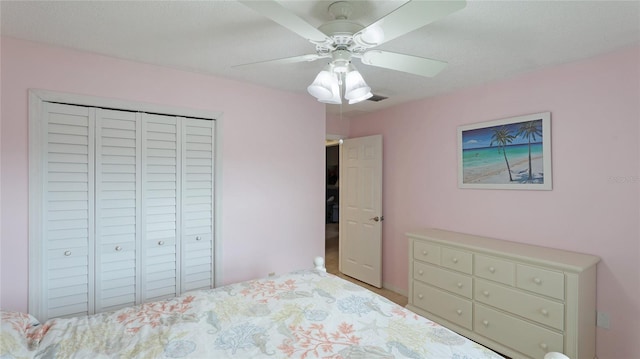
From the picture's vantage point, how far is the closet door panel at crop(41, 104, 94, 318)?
2062mm

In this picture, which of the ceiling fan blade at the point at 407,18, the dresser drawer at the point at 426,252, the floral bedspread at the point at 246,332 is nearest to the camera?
the ceiling fan blade at the point at 407,18

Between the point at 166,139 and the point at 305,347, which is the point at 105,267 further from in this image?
the point at 305,347

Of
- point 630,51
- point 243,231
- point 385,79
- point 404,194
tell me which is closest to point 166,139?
point 243,231

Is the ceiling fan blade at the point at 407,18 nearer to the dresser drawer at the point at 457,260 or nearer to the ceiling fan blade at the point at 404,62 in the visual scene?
the ceiling fan blade at the point at 404,62

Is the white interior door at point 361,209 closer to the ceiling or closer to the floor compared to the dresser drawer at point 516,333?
closer to the ceiling

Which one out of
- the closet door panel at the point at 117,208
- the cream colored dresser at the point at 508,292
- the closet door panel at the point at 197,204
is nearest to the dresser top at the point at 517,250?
the cream colored dresser at the point at 508,292

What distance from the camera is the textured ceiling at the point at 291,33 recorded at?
157 centimetres

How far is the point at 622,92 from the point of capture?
6.75 feet

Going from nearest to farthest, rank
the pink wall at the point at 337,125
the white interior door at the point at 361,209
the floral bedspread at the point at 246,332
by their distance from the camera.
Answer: the floral bedspread at the point at 246,332
the white interior door at the point at 361,209
the pink wall at the point at 337,125

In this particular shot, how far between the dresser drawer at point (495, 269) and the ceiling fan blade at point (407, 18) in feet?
6.38

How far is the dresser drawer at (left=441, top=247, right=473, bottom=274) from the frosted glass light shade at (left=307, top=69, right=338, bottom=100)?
1.85 meters

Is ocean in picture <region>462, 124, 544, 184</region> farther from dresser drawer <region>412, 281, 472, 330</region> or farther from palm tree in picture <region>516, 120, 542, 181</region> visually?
dresser drawer <region>412, 281, 472, 330</region>

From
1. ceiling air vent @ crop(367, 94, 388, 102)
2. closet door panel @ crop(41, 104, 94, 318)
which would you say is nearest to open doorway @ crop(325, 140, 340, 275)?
ceiling air vent @ crop(367, 94, 388, 102)

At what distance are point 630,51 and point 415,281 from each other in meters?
2.38
